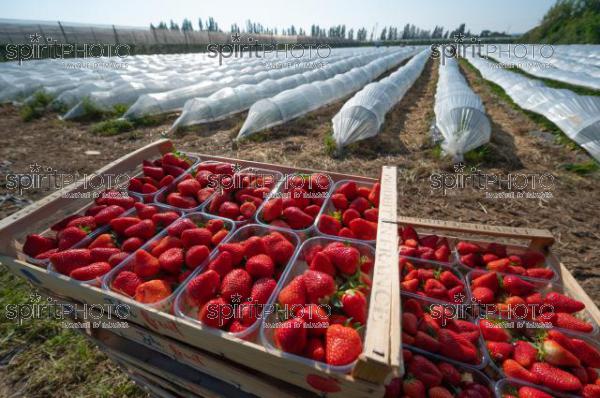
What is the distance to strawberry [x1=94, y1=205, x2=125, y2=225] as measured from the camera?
181cm

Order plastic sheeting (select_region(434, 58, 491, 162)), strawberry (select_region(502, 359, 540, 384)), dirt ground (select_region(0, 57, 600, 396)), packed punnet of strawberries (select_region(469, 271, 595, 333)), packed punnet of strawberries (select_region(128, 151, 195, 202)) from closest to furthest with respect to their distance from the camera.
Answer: strawberry (select_region(502, 359, 540, 384)), packed punnet of strawberries (select_region(469, 271, 595, 333)), packed punnet of strawberries (select_region(128, 151, 195, 202)), dirt ground (select_region(0, 57, 600, 396)), plastic sheeting (select_region(434, 58, 491, 162))

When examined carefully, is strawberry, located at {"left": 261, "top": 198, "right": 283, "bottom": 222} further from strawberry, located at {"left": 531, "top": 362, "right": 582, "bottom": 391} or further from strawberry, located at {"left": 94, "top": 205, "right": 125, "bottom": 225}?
strawberry, located at {"left": 531, "top": 362, "right": 582, "bottom": 391}

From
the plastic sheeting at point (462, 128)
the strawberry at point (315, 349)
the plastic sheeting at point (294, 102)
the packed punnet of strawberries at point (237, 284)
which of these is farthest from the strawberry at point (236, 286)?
the plastic sheeting at point (294, 102)

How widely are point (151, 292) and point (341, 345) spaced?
34.8 inches

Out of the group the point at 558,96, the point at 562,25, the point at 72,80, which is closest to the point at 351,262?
the point at 558,96

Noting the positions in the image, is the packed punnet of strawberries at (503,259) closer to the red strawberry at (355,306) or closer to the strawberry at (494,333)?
the strawberry at (494,333)

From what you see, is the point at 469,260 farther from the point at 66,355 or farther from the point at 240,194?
the point at 66,355

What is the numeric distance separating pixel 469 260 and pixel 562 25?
2175 inches

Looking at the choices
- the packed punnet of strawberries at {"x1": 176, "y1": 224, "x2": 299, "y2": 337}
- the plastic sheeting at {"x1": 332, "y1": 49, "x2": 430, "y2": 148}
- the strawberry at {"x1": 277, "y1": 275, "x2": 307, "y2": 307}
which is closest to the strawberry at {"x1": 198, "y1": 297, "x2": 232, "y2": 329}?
the packed punnet of strawberries at {"x1": 176, "y1": 224, "x2": 299, "y2": 337}

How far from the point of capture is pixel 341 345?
1.05 meters

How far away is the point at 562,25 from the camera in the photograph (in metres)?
39.1

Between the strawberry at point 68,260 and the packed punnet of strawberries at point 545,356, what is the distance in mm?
2074

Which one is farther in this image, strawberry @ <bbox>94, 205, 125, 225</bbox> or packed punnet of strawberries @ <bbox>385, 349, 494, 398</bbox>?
strawberry @ <bbox>94, 205, 125, 225</bbox>

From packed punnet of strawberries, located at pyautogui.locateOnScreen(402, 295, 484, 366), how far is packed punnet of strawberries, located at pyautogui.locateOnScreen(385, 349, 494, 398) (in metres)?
0.05
